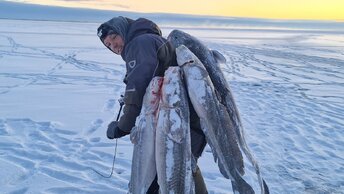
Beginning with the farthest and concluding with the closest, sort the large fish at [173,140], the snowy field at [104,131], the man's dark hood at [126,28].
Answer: the snowy field at [104,131], the man's dark hood at [126,28], the large fish at [173,140]

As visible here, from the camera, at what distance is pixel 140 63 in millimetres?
2775

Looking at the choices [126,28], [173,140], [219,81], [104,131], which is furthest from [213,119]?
[104,131]

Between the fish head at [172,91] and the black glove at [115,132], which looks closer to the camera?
the fish head at [172,91]

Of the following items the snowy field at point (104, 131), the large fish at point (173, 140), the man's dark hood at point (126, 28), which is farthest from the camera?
the snowy field at point (104, 131)

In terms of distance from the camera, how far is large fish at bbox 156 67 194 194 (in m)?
2.71

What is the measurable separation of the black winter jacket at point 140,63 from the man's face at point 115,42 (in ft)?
0.33

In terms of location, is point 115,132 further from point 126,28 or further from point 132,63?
point 126,28

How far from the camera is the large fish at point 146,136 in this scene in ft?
9.14

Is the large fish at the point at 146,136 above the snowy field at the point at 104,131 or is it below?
above

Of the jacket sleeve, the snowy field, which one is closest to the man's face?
the jacket sleeve

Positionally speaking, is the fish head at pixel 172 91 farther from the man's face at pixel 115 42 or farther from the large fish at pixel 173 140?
the man's face at pixel 115 42

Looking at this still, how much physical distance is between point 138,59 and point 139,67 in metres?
0.06

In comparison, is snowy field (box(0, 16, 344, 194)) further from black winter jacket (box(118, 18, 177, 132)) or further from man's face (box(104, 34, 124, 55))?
man's face (box(104, 34, 124, 55))

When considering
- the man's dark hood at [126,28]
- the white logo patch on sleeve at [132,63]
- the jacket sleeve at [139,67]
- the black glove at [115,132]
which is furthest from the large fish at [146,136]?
the man's dark hood at [126,28]
